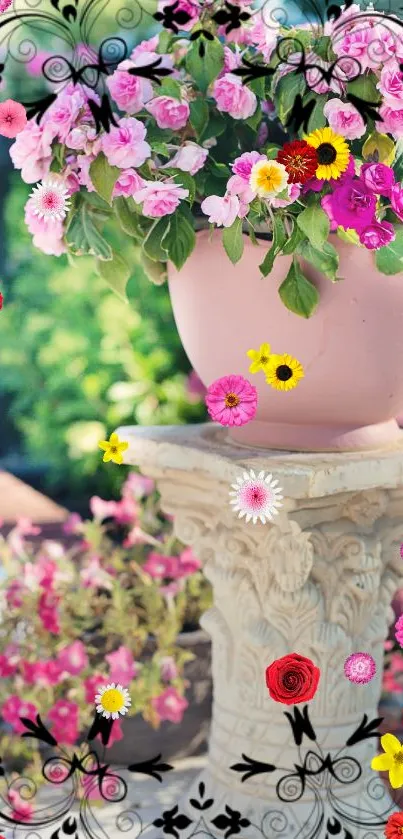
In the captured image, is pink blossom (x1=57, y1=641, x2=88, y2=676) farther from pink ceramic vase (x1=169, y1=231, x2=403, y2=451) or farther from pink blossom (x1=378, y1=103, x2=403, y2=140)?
pink blossom (x1=378, y1=103, x2=403, y2=140)

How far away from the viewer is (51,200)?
181cm

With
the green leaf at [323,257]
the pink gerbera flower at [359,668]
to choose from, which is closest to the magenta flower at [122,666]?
the pink gerbera flower at [359,668]

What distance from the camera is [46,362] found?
3436mm

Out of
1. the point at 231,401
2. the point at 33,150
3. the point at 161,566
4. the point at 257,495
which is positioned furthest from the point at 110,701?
the point at 161,566

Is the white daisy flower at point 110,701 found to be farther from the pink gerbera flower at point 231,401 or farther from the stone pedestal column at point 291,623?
the pink gerbera flower at point 231,401

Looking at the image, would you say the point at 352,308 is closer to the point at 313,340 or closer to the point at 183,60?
the point at 313,340

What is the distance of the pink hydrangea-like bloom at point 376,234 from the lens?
5.71 feet

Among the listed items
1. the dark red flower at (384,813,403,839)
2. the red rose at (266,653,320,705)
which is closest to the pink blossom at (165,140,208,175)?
the red rose at (266,653,320,705)

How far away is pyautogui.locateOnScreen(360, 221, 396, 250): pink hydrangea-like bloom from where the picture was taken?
1.74 meters

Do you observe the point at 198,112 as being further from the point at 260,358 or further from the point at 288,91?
the point at 260,358

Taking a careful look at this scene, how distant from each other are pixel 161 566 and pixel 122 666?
1.05 feet

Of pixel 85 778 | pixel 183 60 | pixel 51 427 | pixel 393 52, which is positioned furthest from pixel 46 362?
pixel 393 52

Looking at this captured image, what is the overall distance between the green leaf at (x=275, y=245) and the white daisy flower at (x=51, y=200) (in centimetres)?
36

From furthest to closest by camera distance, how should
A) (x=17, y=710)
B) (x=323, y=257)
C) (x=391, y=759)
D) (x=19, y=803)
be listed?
(x=17, y=710) < (x=19, y=803) < (x=323, y=257) < (x=391, y=759)
